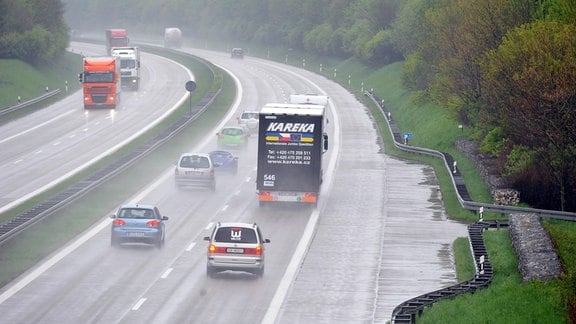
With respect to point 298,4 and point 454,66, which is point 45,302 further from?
point 298,4

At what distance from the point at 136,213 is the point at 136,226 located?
1.69 ft

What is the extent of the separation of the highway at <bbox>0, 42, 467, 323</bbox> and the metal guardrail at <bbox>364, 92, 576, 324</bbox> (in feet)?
3.66

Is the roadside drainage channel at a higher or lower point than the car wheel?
higher

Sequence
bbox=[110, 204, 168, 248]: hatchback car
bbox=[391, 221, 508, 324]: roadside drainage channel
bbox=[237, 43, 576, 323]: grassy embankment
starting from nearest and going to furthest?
bbox=[391, 221, 508, 324]: roadside drainage channel, bbox=[237, 43, 576, 323]: grassy embankment, bbox=[110, 204, 168, 248]: hatchback car

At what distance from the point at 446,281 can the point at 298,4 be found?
147836 mm

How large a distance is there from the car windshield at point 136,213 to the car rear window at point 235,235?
5.94 meters

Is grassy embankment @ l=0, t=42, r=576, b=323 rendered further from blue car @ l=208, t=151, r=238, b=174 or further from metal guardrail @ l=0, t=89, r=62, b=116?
metal guardrail @ l=0, t=89, r=62, b=116

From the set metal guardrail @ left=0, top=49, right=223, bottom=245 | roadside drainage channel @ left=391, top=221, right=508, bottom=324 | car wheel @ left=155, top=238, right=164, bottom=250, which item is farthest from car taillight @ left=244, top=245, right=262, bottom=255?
metal guardrail @ left=0, top=49, right=223, bottom=245

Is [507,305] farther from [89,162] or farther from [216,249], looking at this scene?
[89,162]

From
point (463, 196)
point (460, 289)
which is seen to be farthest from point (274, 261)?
point (463, 196)

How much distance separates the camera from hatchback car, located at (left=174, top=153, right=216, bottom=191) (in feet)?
185

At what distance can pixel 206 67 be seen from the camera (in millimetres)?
132750

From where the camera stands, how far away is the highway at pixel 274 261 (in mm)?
33312

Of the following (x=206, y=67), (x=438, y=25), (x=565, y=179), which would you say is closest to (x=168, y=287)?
(x=565, y=179)
